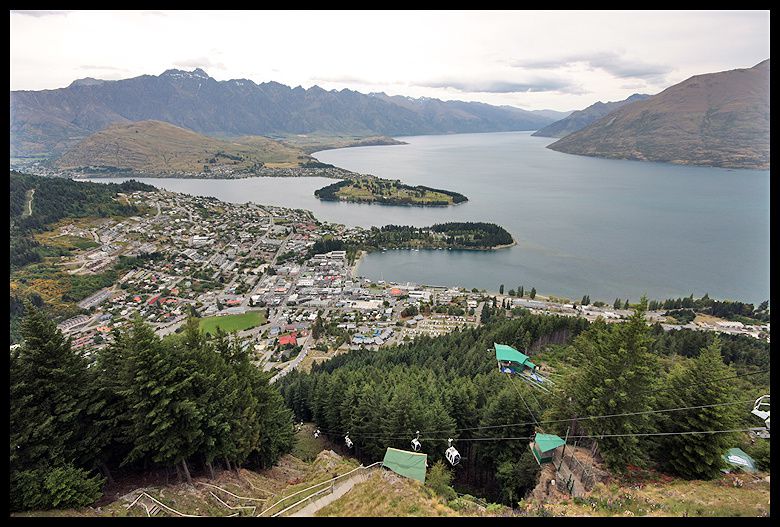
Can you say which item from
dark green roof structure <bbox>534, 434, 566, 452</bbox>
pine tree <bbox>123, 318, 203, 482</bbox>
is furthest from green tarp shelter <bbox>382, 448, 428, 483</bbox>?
pine tree <bbox>123, 318, 203, 482</bbox>

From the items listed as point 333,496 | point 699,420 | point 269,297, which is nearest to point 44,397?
point 333,496

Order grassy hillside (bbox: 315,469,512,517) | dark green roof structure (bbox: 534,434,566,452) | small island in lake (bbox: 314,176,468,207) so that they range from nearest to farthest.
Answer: grassy hillside (bbox: 315,469,512,517)
dark green roof structure (bbox: 534,434,566,452)
small island in lake (bbox: 314,176,468,207)

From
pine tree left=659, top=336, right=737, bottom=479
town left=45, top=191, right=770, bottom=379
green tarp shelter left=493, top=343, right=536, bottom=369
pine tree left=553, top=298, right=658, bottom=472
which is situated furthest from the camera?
town left=45, top=191, right=770, bottom=379

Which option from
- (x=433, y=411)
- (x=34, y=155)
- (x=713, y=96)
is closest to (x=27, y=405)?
(x=433, y=411)

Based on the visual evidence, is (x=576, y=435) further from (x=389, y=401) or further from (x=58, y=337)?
(x=58, y=337)

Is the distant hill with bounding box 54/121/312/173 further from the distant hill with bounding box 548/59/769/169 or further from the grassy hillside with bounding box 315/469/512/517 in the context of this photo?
the grassy hillside with bounding box 315/469/512/517

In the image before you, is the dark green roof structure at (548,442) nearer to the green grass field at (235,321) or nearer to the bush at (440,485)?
the bush at (440,485)

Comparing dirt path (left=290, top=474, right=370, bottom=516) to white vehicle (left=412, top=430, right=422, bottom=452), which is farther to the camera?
white vehicle (left=412, top=430, right=422, bottom=452)
